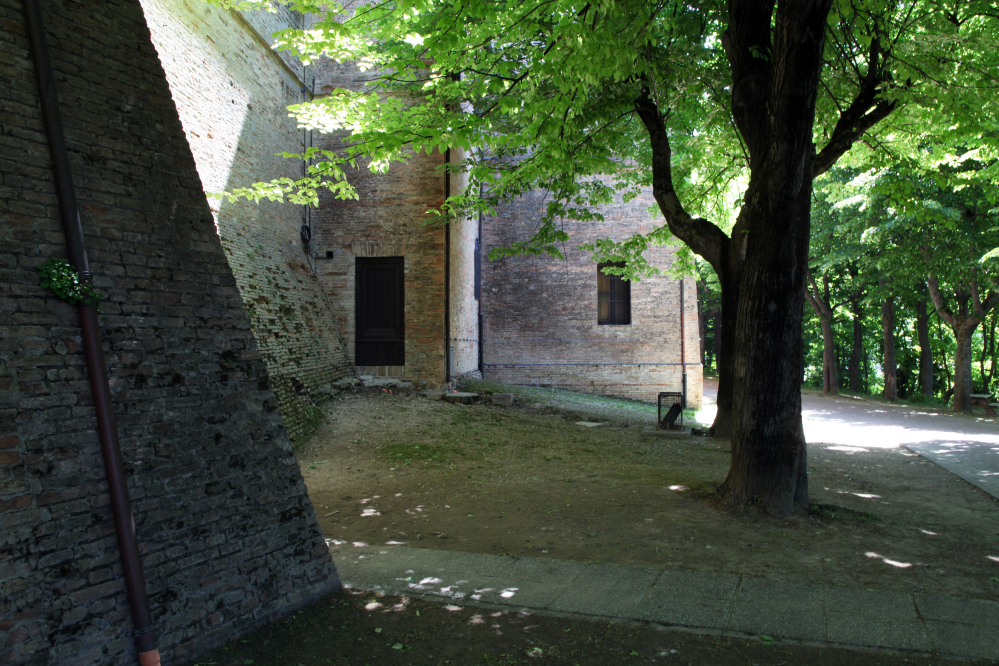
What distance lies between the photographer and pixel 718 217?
46.4 ft

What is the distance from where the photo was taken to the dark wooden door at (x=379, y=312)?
14141mm

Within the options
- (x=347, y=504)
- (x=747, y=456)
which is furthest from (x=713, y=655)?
(x=347, y=504)

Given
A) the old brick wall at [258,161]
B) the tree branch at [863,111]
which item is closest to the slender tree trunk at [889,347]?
the tree branch at [863,111]

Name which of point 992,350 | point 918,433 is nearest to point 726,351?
point 918,433

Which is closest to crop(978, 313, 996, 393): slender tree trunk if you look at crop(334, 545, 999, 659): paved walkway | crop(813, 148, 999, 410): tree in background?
crop(813, 148, 999, 410): tree in background

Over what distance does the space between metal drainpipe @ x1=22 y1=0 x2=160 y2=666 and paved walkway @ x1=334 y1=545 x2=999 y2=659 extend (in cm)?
155

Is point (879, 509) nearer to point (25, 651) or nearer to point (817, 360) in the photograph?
point (25, 651)

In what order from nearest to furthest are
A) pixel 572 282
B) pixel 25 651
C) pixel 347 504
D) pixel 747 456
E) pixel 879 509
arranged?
pixel 25 651
pixel 747 456
pixel 879 509
pixel 347 504
pixel 572 282

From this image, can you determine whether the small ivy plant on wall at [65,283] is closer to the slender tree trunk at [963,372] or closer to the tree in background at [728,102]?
the tree in background at [728,102]

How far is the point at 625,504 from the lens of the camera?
22.3 feet

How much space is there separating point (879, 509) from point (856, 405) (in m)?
15.6

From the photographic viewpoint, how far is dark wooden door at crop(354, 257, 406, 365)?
46.4 ft

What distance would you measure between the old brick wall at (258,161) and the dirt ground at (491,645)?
20.0 feet

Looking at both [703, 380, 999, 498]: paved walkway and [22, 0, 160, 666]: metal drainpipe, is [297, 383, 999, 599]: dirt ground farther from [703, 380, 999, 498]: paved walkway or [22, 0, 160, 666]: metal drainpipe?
[22, 0, 160, 666]: metal drainpipe
